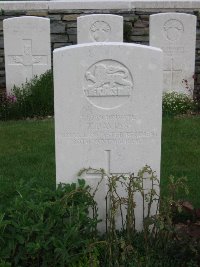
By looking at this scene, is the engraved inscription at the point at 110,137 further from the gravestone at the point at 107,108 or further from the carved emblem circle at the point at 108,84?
the carved emblem circle at the point at 108,84

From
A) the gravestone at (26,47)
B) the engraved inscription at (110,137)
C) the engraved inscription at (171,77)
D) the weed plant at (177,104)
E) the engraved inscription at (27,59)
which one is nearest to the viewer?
the engraved inscription at (110,137)

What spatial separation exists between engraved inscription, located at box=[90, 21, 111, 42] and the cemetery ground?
1.70 m

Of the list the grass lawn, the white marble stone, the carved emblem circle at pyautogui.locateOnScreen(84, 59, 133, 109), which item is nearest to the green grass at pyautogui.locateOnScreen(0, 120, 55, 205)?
the grass lawn

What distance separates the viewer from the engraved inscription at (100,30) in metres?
8.30

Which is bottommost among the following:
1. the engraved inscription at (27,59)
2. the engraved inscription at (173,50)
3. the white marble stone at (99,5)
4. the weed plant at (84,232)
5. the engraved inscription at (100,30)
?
the weed plant at (84,232)

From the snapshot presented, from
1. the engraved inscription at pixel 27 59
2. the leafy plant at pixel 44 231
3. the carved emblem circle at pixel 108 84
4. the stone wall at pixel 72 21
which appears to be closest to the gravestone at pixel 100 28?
the engraved inscription at pixel 27 59

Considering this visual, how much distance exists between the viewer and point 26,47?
8320 millimetres

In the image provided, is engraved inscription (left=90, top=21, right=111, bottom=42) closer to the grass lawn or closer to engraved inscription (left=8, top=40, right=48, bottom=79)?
engraved inscription (left=8, top=40, right=48, bottom=79)

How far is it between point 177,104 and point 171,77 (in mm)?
634

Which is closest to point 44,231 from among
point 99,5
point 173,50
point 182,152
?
point 182,152

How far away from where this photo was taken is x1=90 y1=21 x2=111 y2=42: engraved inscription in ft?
27.2

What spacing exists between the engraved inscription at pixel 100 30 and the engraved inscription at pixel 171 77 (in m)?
1.09

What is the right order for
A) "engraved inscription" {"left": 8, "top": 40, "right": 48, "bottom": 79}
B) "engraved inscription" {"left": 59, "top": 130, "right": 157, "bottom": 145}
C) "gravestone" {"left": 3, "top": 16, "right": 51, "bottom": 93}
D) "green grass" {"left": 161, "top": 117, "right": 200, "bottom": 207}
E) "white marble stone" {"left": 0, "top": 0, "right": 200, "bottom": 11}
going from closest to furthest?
"engraved inscription" {"left": 59, "top": 130, "right": 157, "bottom": 145} → "green grass" {"left": 161, "top": 117, "right": 200, "bottom": 207} → "gravestone" {"left": 3, "top": 16, "right": 51, "bottom": 93} → "engraved inscription" {"left": 8, "top": 40, "right": 48, "bottom": 79} → "white marble stone" {"left": 0, "top": 0, "right": 200, "bottom": 11}

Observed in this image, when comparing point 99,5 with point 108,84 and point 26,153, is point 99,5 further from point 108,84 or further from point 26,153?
point 108,84
